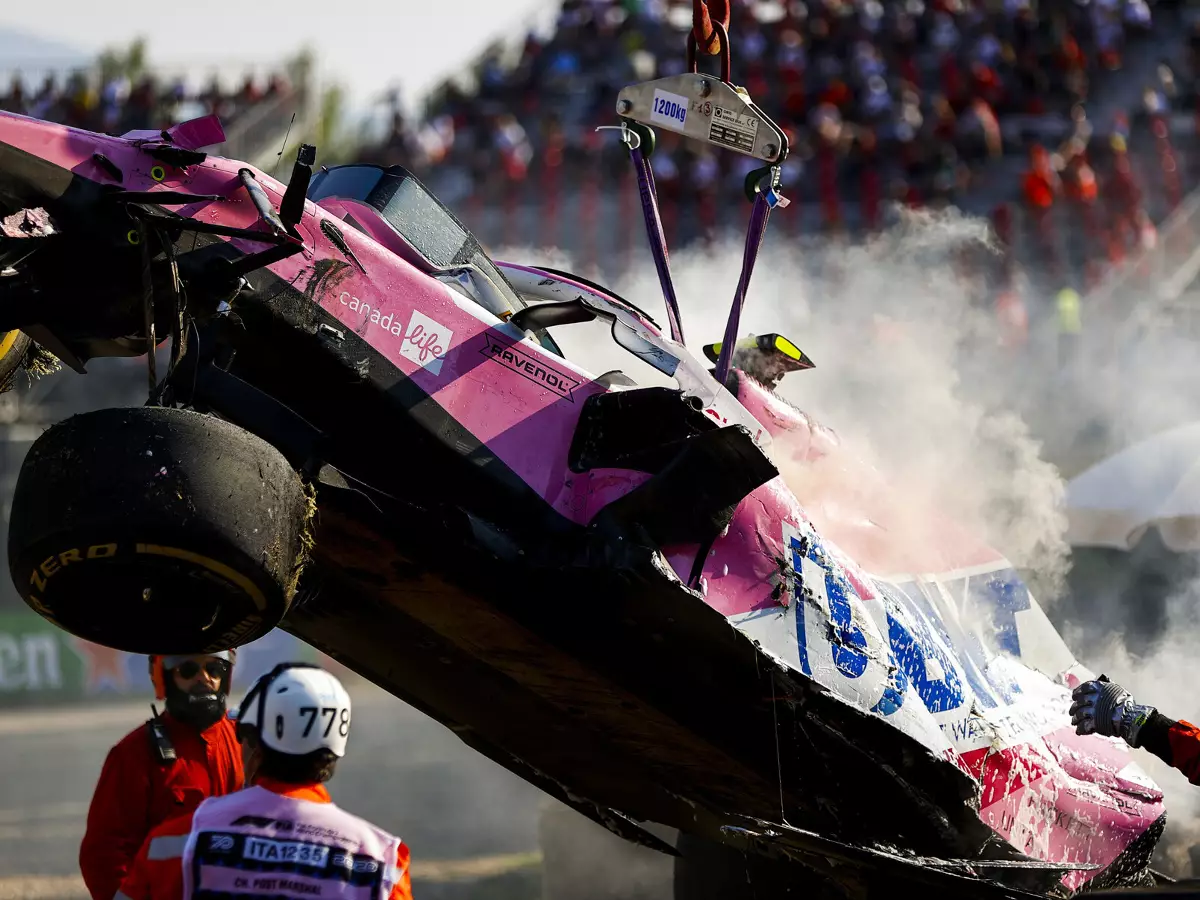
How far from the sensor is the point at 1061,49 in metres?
19.0

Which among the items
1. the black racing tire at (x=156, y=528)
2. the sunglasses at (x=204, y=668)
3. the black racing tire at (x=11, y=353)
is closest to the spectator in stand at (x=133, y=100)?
the sunglasses at (x=204, y=668)

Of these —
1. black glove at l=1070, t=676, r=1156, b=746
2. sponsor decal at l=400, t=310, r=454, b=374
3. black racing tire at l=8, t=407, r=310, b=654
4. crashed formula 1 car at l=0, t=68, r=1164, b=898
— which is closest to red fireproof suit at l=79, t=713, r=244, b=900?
crashed formula 1 car at l=0, t=68, r=1164, b=898

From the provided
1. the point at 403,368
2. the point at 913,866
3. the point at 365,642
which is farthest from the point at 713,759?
the point at 403,368

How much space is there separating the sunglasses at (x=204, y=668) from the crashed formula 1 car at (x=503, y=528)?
416 mm

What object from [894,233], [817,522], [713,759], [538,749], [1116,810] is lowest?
[538,749]

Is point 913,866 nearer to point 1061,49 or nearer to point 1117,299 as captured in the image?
point 1117,299

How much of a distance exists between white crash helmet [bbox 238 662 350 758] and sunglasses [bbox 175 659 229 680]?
163 cm

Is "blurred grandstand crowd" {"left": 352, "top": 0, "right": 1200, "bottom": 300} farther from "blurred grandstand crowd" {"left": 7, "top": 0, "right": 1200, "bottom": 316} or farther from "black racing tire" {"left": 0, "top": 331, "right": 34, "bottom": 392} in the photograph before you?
"black racing tire" {"left": 0, "top": 331, "right": 34, "bottom": 392}

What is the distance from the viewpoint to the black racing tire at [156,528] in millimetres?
3369

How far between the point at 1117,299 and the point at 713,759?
12.1m

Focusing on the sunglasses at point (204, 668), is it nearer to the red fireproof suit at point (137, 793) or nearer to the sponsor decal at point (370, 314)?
the red fireproof suit at point (137, 793)

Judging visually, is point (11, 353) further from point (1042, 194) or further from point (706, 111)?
point (1042, 194)

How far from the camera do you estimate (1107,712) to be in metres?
5.22

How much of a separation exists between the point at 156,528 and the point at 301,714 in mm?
526
